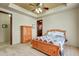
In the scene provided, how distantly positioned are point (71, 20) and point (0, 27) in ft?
7.96

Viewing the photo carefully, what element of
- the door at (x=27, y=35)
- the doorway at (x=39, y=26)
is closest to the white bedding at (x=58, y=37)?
the doorway at (x=39, y=26)

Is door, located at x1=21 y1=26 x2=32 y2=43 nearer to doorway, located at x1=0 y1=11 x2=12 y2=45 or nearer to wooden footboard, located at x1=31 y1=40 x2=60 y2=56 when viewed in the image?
wooden footboard, located at x1=31 y1=40 x2=60 y2=56

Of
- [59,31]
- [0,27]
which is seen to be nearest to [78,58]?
[59,31]

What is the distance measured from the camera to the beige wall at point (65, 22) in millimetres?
1960

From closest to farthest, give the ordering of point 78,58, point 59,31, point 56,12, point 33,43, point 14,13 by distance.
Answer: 1. point 78,58
2. point 56,12
3. point 59,31
4. point 14,13
5. point 33,43

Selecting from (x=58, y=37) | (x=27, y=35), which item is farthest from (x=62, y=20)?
(x=27, y=35)

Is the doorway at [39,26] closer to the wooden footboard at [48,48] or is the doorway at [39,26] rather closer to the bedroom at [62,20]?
the bedroom at [62,20]

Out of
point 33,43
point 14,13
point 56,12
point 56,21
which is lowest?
point 33,43

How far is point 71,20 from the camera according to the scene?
2.06 metres

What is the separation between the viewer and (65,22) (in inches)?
81.1

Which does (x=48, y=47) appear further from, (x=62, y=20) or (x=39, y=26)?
(x=62, y=20)

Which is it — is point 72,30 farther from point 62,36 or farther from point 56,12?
point 56,12

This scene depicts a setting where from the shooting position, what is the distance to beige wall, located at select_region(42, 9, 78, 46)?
6.43ft

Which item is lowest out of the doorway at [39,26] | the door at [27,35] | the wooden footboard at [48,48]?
the wooden footboard at [48,48]
